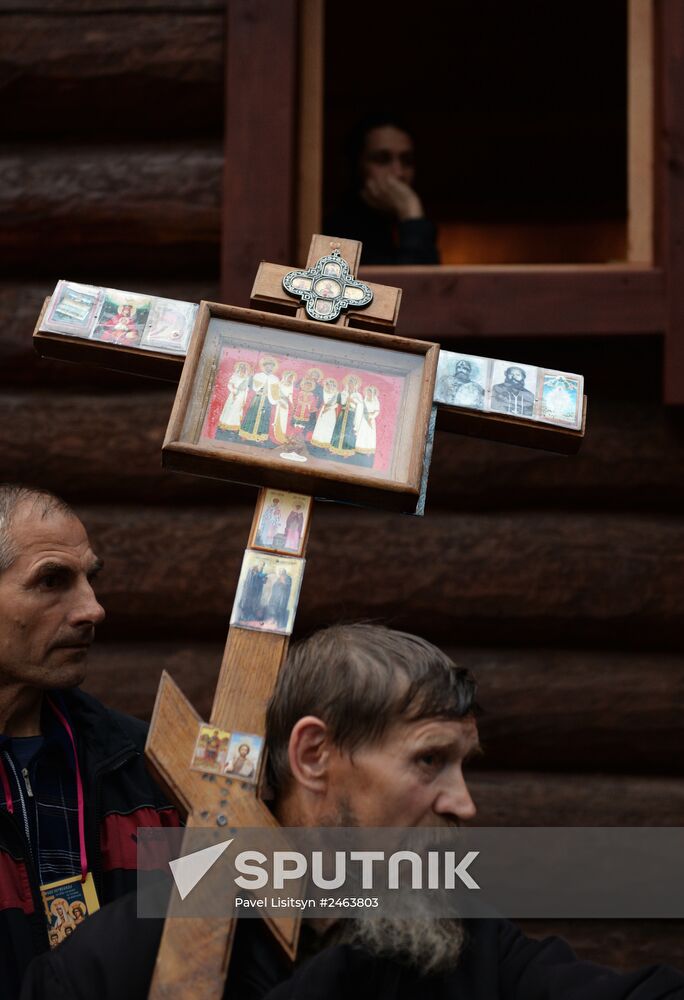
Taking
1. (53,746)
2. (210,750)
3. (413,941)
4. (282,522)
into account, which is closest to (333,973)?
(413,941)

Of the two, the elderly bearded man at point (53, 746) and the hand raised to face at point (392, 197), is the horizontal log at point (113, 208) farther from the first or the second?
the elderly bearded man at point (53, 746)

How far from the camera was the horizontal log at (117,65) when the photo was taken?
4219mm

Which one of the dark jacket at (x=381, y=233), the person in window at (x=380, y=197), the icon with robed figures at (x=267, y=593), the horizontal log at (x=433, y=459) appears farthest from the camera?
the person in window at (x=380, y=197)

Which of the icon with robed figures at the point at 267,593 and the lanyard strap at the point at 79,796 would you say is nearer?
the icon with robed figures at the point at 267,593

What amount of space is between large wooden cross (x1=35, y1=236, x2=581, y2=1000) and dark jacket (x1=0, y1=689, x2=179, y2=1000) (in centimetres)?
58

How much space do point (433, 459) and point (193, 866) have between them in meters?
2.37

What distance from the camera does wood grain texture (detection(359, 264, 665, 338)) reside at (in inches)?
156

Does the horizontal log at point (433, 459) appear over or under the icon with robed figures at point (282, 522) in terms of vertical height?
over

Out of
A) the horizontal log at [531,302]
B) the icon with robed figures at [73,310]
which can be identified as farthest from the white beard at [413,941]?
the horizontal log at [531,302]

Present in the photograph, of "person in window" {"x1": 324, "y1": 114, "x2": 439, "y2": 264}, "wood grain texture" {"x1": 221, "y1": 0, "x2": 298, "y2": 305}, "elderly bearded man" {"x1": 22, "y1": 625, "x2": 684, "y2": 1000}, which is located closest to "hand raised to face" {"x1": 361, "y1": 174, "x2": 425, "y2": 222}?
"person in window" {"x1": 324, "y1": 114, "x2": 439, "y2": 264}

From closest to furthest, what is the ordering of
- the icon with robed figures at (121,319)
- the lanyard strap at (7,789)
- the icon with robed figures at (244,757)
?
the icon with robed figures at (244,757), the icon with robed figures at (121,319), the lanyard strap at (7,789)

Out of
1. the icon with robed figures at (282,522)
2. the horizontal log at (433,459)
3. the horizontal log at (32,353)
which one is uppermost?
the horizontal log at (32,353)

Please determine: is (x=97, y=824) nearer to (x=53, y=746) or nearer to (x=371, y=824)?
(x=53, y=746)

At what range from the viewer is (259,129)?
4137 mm
